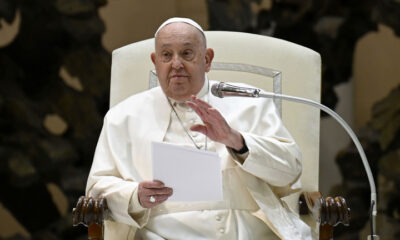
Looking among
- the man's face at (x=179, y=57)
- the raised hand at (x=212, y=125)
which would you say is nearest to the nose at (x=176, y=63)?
the man's face at (x=179, y=57)

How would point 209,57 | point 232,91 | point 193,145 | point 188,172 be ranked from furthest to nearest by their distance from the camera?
point 209,57 < point 193,145 < point 188,172 < point 232,91

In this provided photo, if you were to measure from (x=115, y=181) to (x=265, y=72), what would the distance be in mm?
1076

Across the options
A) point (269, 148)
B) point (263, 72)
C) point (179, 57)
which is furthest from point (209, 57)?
point (269, 148)

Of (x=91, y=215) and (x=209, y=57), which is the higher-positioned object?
(x=209, y=57)

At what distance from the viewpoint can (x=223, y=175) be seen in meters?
3.42

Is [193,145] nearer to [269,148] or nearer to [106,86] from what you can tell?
[269,148]

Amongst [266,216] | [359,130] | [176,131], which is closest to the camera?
[266,216]

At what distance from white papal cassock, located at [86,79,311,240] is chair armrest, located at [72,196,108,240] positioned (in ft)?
0.39

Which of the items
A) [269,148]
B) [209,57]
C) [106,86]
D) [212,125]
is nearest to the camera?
[212,125]

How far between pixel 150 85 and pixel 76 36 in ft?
6.39

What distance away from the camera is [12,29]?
5715 millimetres

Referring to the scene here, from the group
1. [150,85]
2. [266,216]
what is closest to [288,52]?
[150,85]

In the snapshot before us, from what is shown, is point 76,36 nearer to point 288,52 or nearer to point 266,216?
point 288,52

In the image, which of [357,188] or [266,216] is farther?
[357,188]
